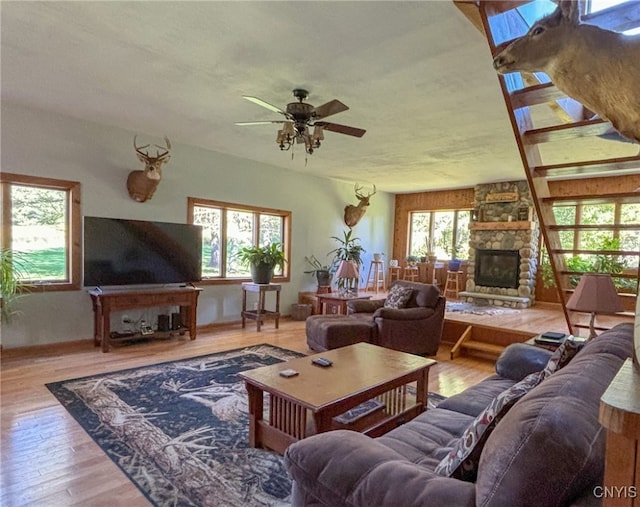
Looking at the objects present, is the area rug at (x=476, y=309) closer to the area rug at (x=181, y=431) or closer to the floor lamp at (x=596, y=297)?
the area rug at (x=181, y=431)

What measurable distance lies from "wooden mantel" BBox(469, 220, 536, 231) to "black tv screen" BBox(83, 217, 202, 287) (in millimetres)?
5568

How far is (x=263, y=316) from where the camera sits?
5707 mm

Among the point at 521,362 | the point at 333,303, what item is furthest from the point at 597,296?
the point at 333,303

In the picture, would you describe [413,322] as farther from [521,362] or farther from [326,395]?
[326,395]

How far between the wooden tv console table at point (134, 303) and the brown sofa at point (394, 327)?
1.66 metres

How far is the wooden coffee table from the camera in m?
2.15

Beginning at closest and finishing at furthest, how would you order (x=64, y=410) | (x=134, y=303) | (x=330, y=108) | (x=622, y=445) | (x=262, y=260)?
(x=622, y=445), (x=64, y=410), (x=330, y=108), (x=134, y=303), (x=262, y=260)

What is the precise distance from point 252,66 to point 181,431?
107 inches

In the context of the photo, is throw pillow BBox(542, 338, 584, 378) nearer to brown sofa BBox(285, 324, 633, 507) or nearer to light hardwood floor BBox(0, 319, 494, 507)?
brown sofa BBox(285, 324, 633, 507)

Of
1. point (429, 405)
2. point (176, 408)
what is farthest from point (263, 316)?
point (429, 405)

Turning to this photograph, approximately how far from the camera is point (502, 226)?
24.5ft

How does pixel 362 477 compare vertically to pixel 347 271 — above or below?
below

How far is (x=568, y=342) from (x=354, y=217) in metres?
6.14

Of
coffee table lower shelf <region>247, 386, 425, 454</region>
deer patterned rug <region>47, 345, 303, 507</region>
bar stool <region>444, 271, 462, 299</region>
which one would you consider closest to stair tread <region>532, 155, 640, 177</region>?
coffee table lower shelf <region>247, 386, 425, 454</region>
